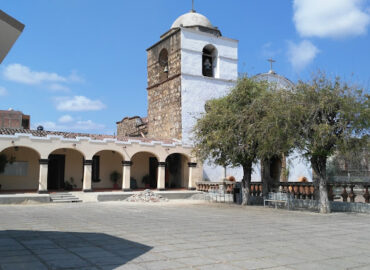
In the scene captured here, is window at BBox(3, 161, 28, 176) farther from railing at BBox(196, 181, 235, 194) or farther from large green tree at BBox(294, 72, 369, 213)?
large green tree at BBox(294, 72, 369, 213)

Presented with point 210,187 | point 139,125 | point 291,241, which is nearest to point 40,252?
point 291,241

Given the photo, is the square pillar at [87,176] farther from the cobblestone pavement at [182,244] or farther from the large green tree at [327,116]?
the large green tree at [327,116]

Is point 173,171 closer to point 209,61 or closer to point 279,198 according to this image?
point 209,61

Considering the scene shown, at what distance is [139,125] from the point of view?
30.2m

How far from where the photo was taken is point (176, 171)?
25.0 meters

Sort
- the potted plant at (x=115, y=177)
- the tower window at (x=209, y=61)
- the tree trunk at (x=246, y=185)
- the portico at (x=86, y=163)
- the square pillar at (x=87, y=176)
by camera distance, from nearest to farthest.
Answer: the tree trunk at (x=246, y=185), the portico at (x=86, y=163), the square pillar at (x=87, y=176), the potted plant at (x=115, y=177), the tower window at (x=209, y=61)

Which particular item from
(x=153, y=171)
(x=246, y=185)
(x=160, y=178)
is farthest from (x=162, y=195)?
(x=246, y=185)

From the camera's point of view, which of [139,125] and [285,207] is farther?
[139,125]

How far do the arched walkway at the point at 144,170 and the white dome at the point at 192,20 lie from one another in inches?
385

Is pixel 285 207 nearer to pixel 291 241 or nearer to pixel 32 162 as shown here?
pixel 291 241

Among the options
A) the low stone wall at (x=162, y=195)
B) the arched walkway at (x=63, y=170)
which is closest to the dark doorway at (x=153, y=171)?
the low stone wall at (x=162, y=195)

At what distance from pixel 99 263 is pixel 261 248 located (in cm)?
284

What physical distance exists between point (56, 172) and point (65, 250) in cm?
1654

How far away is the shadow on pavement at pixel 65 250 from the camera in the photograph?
5059 millimetres
